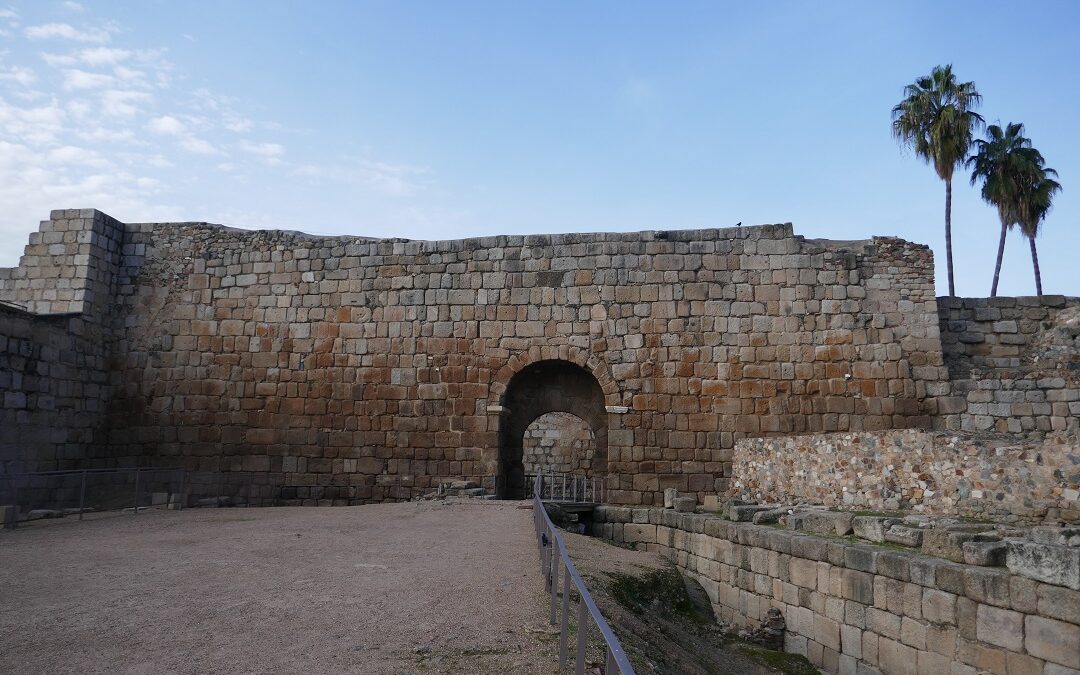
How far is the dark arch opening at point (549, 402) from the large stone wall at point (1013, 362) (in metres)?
6.62

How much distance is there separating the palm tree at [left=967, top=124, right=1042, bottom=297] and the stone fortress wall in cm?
1154

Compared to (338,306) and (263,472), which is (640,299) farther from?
(263,472)

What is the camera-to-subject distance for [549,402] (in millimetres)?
15703

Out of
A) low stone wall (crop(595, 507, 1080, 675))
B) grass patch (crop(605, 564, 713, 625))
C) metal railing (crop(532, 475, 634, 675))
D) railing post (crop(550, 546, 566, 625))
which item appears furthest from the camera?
grass patch (crop(605, 564, 713, 625))

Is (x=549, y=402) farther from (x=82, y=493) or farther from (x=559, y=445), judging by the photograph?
(x=82, y=493)

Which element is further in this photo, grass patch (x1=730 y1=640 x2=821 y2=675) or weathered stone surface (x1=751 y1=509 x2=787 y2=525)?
weathered stone surface (x1=751 y1=509 x2=787 y2=525)

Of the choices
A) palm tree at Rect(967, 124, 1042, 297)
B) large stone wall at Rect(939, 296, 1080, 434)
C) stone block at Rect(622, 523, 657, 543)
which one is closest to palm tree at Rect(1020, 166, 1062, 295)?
palm tree at Rect(967, 124, 1042, 297)

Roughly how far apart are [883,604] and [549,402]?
29.8ft

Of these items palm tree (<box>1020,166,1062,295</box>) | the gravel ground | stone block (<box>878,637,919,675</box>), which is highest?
palm tree (<box>1020,166,1062,295</box>)

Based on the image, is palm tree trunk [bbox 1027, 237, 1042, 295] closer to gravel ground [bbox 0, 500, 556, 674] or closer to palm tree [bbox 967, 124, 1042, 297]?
palm tree [bbox 967, 124, 1042, 297]

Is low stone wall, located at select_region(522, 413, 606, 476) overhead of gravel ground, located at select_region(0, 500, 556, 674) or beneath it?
overhead

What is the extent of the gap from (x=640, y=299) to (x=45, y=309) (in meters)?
12.5

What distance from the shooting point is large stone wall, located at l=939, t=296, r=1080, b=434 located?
1288 cm

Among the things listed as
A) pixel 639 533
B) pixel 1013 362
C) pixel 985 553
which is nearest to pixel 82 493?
pixel 639 533
